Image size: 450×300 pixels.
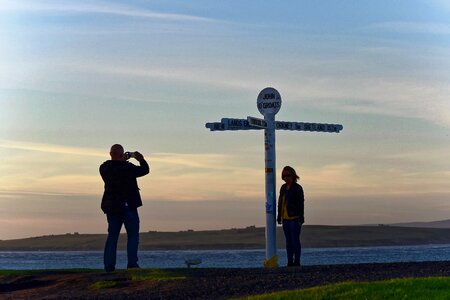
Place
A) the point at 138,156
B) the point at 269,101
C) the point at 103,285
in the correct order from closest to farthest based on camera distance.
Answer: the point at 103,285 → the point at 138,156 → the point at 269,101

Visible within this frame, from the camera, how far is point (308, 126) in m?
24.2

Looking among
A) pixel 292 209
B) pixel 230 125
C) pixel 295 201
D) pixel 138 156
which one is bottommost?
pixel 292 209

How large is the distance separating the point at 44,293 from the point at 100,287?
1.15 meters

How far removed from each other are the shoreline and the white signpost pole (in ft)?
14.4

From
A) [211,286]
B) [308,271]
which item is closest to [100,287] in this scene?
[211,286]

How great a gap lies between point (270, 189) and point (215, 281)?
6.32 metres

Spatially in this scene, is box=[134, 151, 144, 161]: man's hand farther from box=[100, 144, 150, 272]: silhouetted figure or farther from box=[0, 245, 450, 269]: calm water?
box=[0, 245, 450, 269]: calm water

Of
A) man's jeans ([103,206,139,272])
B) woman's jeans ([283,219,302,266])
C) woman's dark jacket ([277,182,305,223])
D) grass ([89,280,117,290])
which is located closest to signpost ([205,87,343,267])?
woman's jeans ([283,219,302,266])

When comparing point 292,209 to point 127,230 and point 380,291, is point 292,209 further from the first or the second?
point 380,291

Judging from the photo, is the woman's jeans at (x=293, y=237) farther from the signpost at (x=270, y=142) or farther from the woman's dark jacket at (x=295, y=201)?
the signpost at (x=270, y=142)

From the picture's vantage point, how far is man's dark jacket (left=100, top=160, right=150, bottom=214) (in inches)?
801

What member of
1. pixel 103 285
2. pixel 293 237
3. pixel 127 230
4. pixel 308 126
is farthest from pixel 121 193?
pixel 308 126

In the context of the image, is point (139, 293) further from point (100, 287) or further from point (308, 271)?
point (308, 271)

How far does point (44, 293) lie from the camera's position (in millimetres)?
18906
